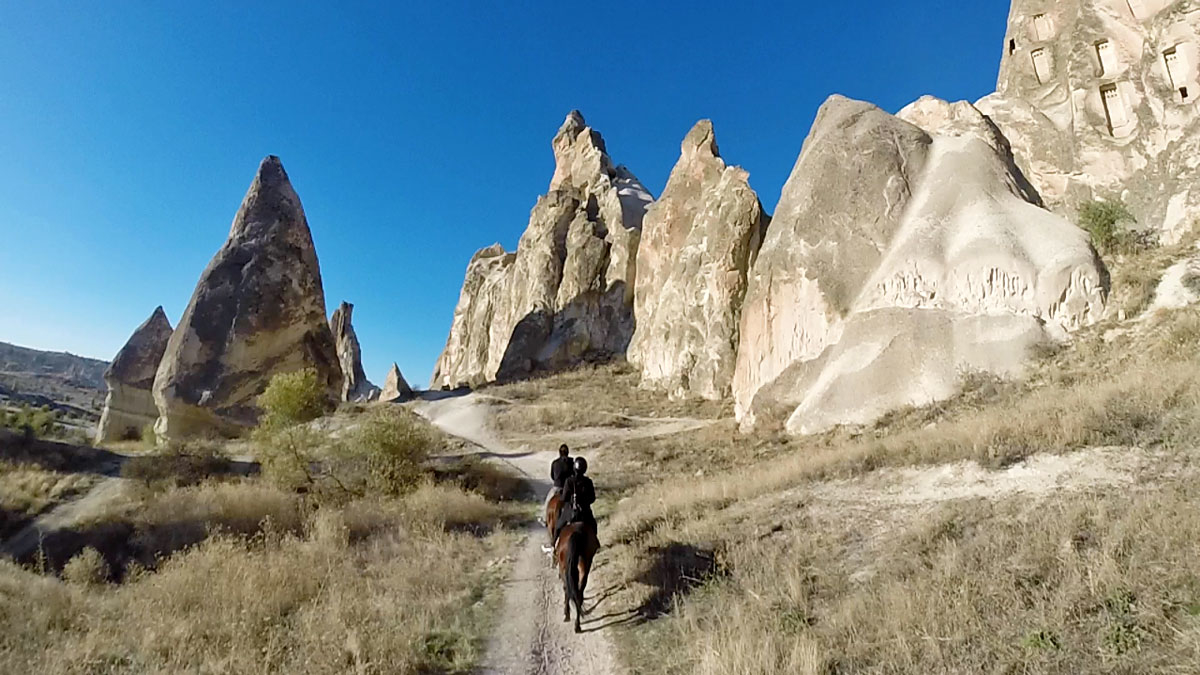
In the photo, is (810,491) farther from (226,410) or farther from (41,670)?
(226,410)

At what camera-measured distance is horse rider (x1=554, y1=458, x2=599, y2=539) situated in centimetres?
530

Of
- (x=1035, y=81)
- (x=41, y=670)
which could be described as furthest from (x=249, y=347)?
(x=1035, y=81)

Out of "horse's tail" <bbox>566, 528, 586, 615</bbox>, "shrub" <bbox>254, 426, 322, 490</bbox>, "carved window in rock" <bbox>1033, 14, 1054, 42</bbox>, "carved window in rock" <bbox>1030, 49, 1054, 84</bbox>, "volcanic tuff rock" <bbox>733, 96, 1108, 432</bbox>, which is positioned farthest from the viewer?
"carved window in rock" <bbox>1033, 14, 1054, 42</bbox>

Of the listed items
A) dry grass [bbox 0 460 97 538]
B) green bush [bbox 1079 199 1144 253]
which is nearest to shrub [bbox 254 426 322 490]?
dry grass [bbox 0 460 97 538]

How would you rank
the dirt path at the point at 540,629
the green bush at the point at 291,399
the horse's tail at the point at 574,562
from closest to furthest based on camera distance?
the dirt path at the point at 540,629 → the horse's tail at the point at 574,562 → the green bush at the point at 291,399

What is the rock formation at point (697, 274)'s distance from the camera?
25.3 metres

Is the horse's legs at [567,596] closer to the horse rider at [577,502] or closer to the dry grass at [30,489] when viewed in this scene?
the horse rider at [577,502]

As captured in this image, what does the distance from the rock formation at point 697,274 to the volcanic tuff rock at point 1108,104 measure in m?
10.8

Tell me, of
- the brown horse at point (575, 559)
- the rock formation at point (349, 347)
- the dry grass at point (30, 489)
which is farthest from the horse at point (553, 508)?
the rock formation at point (349, 347)

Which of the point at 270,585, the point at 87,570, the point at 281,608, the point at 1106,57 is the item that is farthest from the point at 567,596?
the point at 1106,57

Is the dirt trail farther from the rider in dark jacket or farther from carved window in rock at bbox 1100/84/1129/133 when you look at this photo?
carved window in rock at bbox 1100/84/1129/133

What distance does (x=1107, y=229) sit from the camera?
1464 centimetres

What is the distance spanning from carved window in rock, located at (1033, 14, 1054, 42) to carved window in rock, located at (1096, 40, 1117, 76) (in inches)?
140

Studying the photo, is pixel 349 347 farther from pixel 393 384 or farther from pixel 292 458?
pixel 292 458
